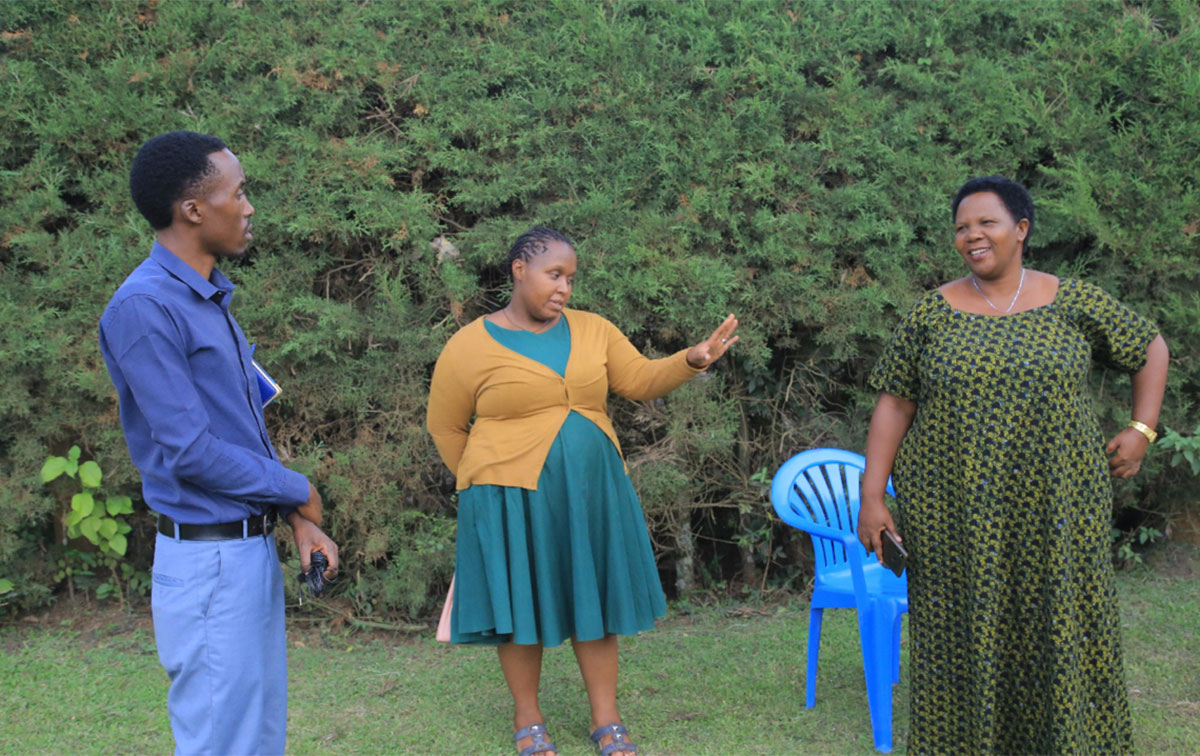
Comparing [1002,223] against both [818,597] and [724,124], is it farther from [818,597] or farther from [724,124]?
[724,124]

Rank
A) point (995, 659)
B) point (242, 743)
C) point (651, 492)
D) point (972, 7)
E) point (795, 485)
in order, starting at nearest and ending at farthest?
point (242, 743) → point (995, 659) → point (795, 485) → point (651, 492) → point (972, 7)

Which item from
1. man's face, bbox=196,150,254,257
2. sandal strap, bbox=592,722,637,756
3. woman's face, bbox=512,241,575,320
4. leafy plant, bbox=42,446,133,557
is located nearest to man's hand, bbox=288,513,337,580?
man's face, bbox=196,150,254,257

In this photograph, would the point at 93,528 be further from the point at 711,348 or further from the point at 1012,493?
the point at 1012,493

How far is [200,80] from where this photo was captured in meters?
5.64

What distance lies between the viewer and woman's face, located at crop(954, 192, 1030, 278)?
321 centimetres

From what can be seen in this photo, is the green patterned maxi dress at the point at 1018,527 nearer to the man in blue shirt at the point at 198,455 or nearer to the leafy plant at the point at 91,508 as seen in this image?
the man in blue shirt at the point at 198,455

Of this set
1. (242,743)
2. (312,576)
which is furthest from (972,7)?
(242,743)

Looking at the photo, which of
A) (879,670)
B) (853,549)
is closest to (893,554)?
(853,549)

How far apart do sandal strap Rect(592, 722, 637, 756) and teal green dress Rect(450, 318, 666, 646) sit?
1.34 ft

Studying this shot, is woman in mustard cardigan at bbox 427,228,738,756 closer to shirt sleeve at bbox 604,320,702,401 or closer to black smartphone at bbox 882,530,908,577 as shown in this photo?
shirt sleeve at bbox 604,320,702,401

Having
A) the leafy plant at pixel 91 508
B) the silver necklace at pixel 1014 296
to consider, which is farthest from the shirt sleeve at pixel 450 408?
the leafy plant at pixel 91 508

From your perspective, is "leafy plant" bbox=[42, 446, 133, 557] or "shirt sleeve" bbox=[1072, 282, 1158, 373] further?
"leafy plant" bbox=[42, 446, 133, 557]

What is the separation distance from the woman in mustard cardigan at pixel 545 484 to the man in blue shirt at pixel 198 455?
1.20 m

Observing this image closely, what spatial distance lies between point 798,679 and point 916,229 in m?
2.59
